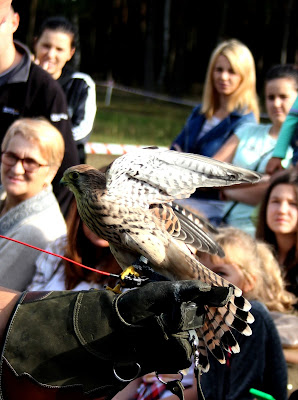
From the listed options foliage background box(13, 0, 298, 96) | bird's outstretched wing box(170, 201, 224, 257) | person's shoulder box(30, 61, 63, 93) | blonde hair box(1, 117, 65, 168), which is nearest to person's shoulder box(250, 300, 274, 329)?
Answer: bird's outstretched wing box(170, 201, 224, 257)

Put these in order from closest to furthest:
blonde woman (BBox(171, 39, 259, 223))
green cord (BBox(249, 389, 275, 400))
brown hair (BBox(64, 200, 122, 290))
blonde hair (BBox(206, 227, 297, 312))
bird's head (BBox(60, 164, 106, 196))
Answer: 1. bird's head (BBox(60, 164, 106, 196))
2. green cord (BBox(249, 389, 275, 400))
3. brown hair (BBox(64, 200, 122, 290))
4. blonde hair (BBox(206, 227, 297, 312))
5. blonde woman (BBox(171, 39, 259, 223))

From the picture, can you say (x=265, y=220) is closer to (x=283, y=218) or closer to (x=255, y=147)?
(x=283, y=218)

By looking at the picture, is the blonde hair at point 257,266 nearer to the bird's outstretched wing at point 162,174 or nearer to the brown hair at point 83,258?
the brown hair at point 83,258

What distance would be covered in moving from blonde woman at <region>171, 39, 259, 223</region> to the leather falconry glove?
9.06ft

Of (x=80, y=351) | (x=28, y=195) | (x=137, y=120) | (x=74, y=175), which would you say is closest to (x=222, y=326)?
(x=80, y=351)

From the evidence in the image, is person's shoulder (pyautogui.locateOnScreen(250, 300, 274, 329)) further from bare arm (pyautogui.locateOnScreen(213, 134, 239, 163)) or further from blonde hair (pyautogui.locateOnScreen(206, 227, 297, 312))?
bare arm (pyautogui.locateOnScreen(213, 134, 239, 163))

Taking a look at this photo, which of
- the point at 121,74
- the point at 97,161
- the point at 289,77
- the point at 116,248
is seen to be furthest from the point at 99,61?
the point at 116,248

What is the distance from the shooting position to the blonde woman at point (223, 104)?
4.38 metres

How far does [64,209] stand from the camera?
154 inches

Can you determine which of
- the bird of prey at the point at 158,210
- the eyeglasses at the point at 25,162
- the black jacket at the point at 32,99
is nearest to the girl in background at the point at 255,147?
the black jacket at the point at 32,99

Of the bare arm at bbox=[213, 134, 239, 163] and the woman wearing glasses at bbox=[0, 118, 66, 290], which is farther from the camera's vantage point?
the bare arm at bbox=[213, 134, 239, 163]

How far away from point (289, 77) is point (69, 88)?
5.59ft

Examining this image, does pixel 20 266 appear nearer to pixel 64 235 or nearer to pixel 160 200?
pixel 64 235

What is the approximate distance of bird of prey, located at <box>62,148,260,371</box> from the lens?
2068 mm
